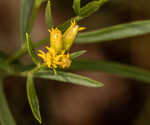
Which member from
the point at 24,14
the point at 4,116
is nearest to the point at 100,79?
the point at 24,14

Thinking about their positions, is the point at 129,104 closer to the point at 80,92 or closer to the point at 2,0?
the point at 80,92

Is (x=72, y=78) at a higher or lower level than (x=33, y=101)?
higher

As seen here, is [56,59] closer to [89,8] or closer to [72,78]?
[72,78]

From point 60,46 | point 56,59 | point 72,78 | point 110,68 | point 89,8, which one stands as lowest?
point 110,68

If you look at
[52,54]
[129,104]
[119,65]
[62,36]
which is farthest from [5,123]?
[129,104]

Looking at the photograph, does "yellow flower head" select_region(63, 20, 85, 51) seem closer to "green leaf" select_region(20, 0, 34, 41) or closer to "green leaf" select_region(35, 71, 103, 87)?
"green leaf" select_region(35, 71, 103, 87)

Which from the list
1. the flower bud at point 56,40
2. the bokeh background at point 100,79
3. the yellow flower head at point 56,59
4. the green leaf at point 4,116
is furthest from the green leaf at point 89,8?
the bokeh background at point 100,79
